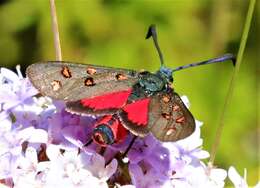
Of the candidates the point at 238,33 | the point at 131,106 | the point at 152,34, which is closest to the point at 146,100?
the point at 131,106

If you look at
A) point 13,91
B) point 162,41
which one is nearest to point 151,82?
point 13,91

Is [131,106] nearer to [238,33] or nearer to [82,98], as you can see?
[82,98]

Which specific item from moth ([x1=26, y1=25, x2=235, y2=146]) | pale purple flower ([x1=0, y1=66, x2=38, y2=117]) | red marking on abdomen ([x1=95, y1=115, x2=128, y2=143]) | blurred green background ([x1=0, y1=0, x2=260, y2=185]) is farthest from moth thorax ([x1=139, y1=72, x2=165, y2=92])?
blurred green background ([x1=0, y1=0, x2=260, y2=185])

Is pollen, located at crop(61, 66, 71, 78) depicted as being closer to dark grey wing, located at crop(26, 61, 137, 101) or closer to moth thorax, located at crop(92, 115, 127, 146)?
dark grey wing, located at crop(26, 61, 137, 101)

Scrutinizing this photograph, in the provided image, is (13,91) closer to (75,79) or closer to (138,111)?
(75,79)

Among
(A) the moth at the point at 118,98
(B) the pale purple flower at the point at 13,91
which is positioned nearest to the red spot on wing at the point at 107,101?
(A) the moth at the point at 118,98

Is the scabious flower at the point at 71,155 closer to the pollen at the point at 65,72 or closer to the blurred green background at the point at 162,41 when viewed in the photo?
the pollen at the point at 65,72
